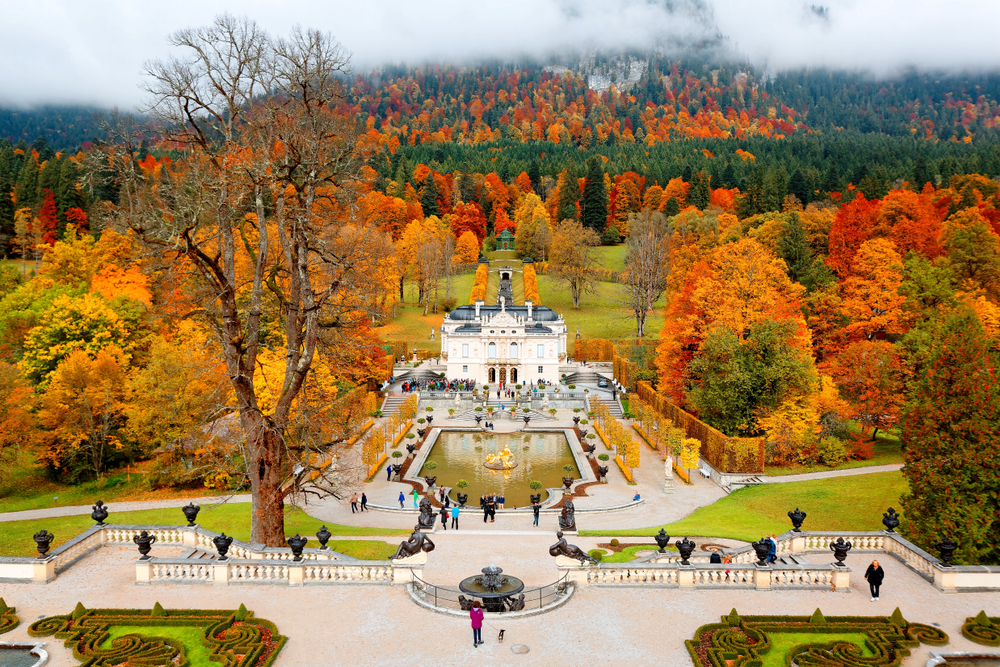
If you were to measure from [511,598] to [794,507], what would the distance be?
19.3m

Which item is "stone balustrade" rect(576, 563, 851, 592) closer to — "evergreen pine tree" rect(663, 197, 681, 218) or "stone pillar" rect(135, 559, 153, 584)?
"stone pillar" rect(135, 559, 153, 584)

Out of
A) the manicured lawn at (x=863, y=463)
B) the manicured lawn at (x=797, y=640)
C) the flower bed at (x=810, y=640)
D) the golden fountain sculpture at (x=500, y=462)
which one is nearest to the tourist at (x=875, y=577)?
the flower bed at (x=810, y=640)

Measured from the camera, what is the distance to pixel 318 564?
2006cm

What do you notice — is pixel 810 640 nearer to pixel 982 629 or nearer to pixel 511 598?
pixel 982 629

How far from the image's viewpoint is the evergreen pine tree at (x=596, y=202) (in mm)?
117625

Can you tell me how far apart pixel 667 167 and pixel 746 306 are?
301ft

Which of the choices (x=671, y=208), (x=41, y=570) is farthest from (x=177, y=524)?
(x=671, y=208)

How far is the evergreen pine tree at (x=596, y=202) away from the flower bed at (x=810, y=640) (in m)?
104

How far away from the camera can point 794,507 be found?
103 feet

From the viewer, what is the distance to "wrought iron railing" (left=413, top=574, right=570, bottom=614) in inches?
723

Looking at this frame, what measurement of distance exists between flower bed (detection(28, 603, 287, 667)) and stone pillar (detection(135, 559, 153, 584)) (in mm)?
2198

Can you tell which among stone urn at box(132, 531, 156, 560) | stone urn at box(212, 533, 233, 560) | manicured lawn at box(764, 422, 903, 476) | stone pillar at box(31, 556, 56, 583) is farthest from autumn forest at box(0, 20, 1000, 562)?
stone pillar at box(31, 556, 56, 583)

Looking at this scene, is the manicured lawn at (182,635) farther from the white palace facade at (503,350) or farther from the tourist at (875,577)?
the white palace facade at (503,350)

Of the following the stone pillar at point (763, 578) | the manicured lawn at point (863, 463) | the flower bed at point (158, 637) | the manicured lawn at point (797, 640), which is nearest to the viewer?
the flower bed at point (158, 637)
